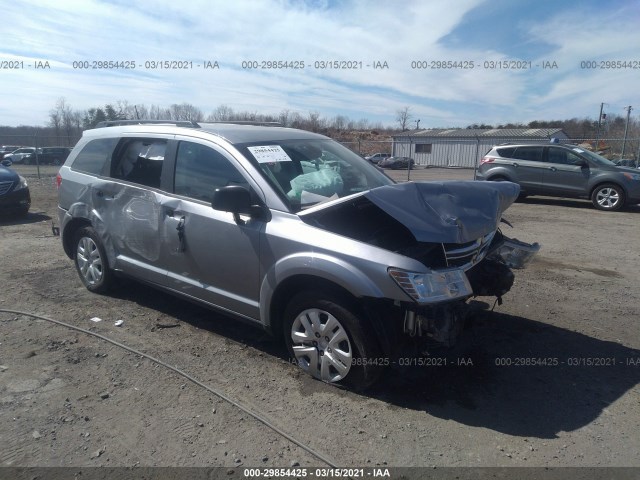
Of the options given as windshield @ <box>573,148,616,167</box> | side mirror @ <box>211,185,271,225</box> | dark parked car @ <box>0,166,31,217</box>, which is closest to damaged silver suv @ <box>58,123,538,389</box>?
side mirror @ <box>211,185,271,225</box>

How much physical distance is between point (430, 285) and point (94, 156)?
161 inches

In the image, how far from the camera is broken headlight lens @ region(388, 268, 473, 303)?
3076 millimetres

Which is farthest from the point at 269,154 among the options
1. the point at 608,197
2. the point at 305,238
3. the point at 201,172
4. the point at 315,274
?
the point at 608,197

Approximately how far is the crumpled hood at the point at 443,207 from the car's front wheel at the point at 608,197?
10.5 m

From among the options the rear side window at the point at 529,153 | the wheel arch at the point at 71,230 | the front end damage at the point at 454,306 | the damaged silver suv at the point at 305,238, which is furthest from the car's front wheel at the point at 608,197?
the wheel arch at the point at 71,230

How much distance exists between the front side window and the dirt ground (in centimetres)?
133

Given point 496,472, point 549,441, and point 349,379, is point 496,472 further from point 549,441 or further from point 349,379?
point 349,379

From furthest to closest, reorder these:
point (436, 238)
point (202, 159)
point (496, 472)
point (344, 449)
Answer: point (202, 159) → point (436, 238) → point (344, 449) → point (496, 472)

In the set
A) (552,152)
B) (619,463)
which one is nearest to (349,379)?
(619,463)

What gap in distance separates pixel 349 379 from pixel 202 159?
2.23 m

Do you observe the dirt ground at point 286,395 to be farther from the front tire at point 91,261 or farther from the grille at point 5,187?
the grille at point 5,187

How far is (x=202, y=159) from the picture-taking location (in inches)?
166

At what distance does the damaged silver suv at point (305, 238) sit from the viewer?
10.7 feet

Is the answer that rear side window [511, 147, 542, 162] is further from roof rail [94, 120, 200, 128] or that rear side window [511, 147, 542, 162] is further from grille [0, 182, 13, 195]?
grille [0, 182, 13, 195]
